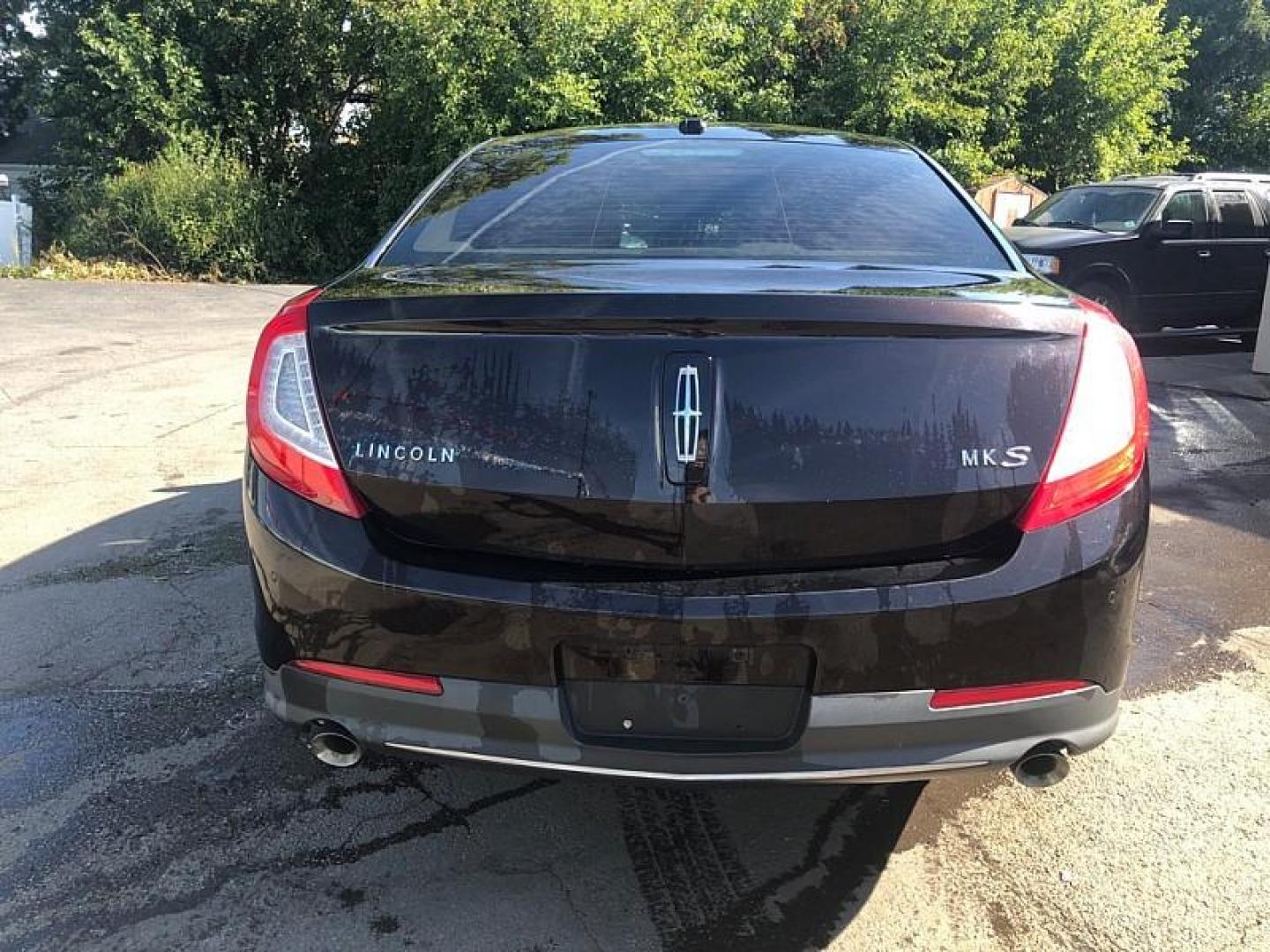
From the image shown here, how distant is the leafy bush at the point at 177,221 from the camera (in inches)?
701

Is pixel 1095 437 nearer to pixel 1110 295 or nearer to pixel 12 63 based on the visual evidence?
pixel 1110 295

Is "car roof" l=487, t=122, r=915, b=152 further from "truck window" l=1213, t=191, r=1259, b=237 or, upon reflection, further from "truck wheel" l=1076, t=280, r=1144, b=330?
"truck window" l=1213, t=191, r=1259, b=237

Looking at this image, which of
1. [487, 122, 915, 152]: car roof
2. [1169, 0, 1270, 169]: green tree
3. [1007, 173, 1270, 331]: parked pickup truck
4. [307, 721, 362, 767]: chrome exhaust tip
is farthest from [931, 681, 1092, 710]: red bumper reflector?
[1169, 0, 1270, 169]: green tree

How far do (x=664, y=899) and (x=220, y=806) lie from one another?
1.23 m

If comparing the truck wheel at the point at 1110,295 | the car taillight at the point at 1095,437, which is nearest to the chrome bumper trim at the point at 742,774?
the car taillight at the point at 1095,437

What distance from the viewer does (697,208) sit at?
285cm

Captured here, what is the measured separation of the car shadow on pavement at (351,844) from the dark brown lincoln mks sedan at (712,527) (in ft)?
0.79

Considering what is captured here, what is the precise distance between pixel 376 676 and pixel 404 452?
0.46m

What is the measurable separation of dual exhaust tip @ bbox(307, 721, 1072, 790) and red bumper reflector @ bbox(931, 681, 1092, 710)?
12 centimetres

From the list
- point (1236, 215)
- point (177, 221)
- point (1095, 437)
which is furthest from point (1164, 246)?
point (177, 221)

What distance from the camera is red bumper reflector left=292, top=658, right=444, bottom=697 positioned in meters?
2.04

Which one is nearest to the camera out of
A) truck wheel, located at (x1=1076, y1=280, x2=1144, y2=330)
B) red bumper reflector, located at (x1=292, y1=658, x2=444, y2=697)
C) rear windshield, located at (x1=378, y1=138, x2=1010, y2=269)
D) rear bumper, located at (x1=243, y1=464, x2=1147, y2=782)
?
rear bumper, located at (x1=243, y1=464, x2=1147, y2=782)

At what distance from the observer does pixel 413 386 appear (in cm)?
204

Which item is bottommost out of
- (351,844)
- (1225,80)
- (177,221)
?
(351,844)
